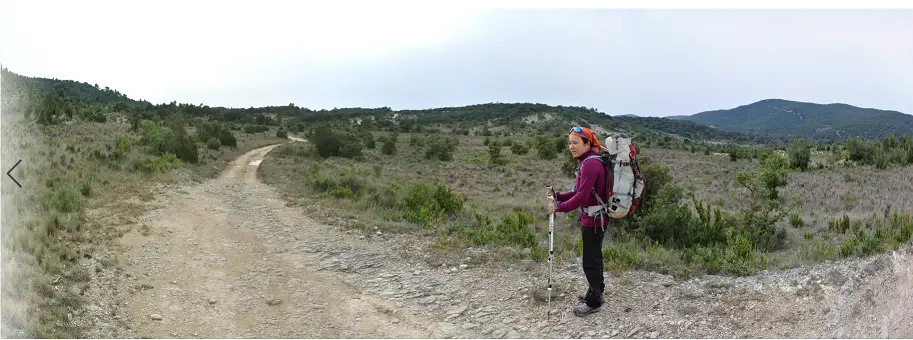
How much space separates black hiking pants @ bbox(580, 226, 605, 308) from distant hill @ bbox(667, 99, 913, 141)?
212 feet

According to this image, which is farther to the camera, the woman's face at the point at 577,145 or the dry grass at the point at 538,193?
the dry grass at the point at 538,193

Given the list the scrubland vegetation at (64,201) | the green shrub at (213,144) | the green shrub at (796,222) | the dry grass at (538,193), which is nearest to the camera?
the scrubland vegetation at (64,201)

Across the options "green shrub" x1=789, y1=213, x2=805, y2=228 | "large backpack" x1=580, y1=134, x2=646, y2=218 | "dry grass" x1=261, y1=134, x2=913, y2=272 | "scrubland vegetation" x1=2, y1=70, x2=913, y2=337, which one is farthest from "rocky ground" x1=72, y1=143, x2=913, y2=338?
"green shrub" x1=789, y1=213, x2=805, y2=228

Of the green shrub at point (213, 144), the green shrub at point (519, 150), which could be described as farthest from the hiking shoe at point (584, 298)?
the green shrub at point (519, 150)

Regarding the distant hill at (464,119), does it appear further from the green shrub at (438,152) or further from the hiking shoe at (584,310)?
the hiking shoe at (584,310)

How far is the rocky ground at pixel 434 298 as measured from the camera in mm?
5305

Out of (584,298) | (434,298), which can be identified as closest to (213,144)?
(434,298)

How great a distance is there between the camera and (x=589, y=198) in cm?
516

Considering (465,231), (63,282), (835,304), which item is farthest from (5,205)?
(835,304)

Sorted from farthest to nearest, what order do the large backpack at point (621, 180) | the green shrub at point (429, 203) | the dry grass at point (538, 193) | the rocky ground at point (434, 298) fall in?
the green shrub at point (429, 203), the dry grass at point (538, 193), the rocky ground at point (434, 298), the large backpack at point (621, 180)

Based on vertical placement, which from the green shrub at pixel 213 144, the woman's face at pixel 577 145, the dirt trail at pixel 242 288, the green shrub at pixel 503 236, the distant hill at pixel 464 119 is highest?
the distant hill at pixel 464 119

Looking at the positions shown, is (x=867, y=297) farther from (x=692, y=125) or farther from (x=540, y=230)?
(x=692, y=125)

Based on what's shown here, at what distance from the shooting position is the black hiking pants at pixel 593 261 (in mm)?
5344

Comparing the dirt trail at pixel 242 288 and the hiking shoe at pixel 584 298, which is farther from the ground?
the hiking shoe at pixel 584 298
